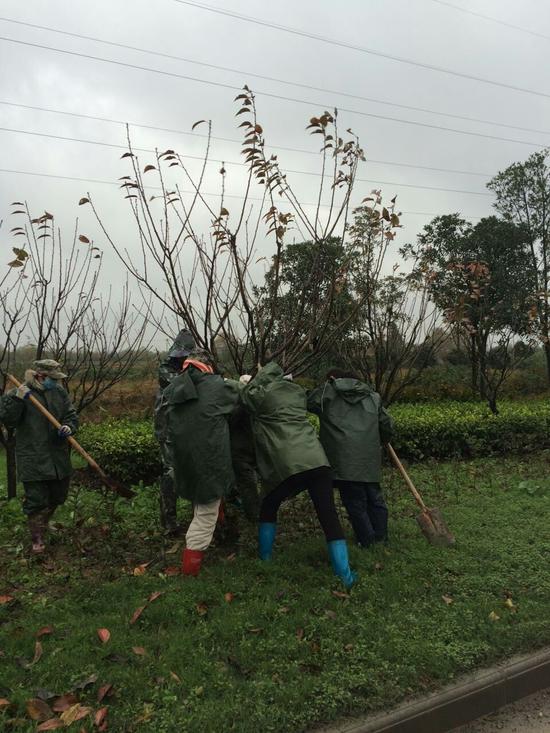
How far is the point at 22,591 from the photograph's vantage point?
12.3 feet

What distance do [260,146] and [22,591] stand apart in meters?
3.66

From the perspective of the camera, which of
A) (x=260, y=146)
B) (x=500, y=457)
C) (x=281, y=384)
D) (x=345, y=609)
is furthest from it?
(x=500, y=457)

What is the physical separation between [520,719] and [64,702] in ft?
7.22

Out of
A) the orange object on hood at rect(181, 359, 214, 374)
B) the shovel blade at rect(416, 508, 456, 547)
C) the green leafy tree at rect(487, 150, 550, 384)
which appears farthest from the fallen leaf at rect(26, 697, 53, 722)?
the green leafy tree at rect(487, 150, 550, 384)

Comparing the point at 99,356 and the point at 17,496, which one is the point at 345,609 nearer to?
the point at 17,496

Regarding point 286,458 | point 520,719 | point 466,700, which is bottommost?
point 520,719

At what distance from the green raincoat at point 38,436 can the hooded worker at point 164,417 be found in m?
0.69

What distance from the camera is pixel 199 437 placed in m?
3.88

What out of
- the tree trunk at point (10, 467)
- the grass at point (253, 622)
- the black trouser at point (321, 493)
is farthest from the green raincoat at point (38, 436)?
the tree trunk at point (10, 467)

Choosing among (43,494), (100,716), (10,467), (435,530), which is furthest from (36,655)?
(10,467)

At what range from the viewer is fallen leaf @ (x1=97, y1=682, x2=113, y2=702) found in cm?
260

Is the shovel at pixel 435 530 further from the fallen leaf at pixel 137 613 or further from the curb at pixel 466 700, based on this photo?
the fallen leaf at pixel 137 613

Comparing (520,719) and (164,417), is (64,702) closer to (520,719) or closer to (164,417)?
(520,719)

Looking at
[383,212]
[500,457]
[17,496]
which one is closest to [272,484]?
[383,212]
